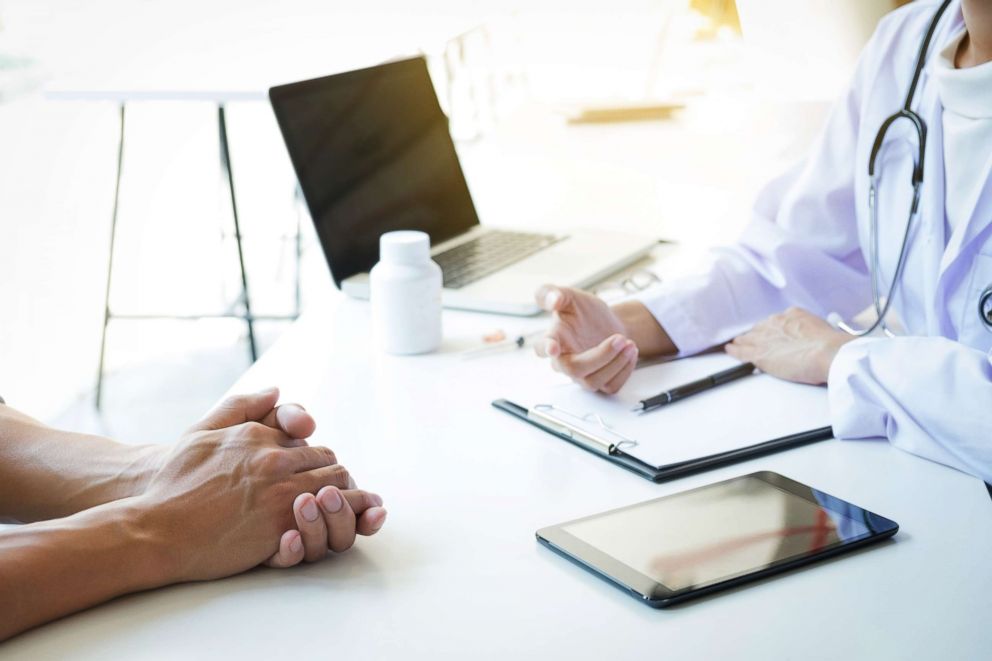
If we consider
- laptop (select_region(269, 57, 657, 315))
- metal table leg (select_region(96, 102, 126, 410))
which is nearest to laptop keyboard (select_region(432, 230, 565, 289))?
laptop (select_region(269, 57, 657, 315))

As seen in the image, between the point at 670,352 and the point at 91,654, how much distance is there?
32.5 inches

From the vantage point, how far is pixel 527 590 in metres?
0.74

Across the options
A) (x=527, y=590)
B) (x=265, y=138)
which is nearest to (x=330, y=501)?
(x=527, y=590)

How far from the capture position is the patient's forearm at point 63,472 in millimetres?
892

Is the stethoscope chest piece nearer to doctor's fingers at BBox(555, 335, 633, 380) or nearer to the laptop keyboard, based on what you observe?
doctor's fingers at BBox(555, 335, 633, 380)

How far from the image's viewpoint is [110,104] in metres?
3.18

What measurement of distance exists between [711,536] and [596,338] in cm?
48

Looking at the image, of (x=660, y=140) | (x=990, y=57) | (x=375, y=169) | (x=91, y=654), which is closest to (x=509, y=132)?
(x=660, y=140)

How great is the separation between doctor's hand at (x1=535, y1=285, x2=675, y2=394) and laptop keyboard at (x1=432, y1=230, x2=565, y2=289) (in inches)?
10.7

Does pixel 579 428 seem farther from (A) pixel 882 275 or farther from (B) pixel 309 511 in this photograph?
(A) pixel 882 275

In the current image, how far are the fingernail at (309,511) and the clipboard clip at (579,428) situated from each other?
0.32 meters

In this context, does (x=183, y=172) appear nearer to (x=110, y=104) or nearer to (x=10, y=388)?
(x=110, y=104)

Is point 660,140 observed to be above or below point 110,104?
below

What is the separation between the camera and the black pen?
A: 3.58 ft
